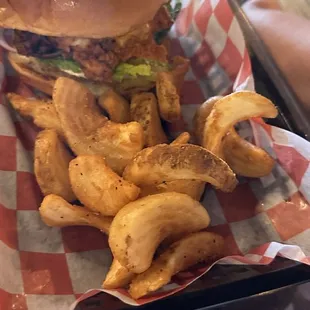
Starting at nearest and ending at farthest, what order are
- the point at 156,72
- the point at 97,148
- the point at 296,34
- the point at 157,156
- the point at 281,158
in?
1. the point at 157,156
2. the point at 97,148
3. the point at 281,158
4. the point at 156,72
5. the point at 296,34

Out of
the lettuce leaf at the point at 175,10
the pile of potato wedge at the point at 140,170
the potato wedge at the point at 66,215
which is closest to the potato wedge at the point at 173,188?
the pile of potato wedge at the point at 140,170

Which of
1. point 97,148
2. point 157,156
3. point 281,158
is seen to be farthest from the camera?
point 281,158

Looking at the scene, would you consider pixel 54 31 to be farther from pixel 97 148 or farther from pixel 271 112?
pixel 271 112

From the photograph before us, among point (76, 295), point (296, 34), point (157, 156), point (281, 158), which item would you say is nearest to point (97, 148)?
point (157, 156)

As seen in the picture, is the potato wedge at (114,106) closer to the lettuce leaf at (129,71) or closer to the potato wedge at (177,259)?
the lettuce leaf at (129,71)

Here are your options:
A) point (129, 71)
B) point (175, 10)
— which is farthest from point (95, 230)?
point (175, 10)

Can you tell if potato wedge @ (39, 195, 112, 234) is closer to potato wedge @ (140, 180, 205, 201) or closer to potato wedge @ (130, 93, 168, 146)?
potato wedge @ (140, 180, 205, 201)

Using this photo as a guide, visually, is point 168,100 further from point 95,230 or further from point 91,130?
point 95,230

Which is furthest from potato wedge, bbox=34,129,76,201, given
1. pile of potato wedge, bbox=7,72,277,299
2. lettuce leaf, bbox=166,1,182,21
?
lettuce leaf, bbox=166,1,182,21
